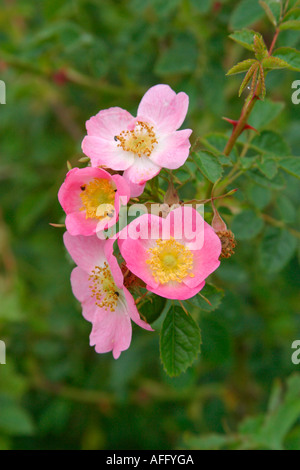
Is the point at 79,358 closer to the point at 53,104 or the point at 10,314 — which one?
the point at 10,314

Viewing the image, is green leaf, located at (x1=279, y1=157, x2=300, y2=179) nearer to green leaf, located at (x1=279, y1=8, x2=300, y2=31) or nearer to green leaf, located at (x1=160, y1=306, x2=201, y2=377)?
green leaf, located at (x1=279, y1=8, x2=300, y2=31)

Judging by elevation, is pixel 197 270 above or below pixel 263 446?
above

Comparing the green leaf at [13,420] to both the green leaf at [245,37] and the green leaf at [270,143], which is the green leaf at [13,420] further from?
the green leaf at [245,37]

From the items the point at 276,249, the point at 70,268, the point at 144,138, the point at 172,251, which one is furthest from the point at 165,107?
the point at 70,268

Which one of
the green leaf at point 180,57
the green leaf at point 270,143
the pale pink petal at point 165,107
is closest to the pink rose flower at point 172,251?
the pale pink petal at point 165,107

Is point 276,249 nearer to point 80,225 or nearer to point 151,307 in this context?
point 151,307

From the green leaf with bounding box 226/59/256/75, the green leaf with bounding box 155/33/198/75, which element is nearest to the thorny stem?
the green leaf with bounding box 226/59/256/75

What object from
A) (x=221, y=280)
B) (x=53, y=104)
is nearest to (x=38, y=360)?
(x=221, y=280)
